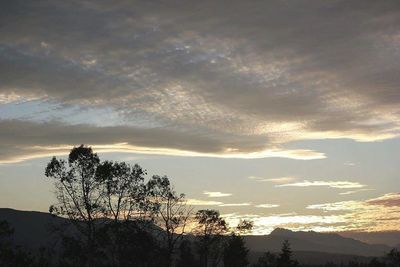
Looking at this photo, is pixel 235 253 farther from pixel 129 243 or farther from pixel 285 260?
pixel 129 243

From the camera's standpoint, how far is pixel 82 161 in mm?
58312

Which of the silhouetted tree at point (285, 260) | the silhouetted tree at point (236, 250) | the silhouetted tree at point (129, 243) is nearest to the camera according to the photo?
the silhouetted tree at point (129, 243)

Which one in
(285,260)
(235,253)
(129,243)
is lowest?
(285,260)

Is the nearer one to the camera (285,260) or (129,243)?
(129,243)

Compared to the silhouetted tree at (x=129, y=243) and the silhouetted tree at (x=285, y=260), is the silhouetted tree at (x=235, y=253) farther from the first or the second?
the silhouetted tree at (x=285, y=260)

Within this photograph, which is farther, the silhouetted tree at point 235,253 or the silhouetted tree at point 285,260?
the silhouetted tree at point 235,253

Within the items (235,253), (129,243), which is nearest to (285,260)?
(129,243)

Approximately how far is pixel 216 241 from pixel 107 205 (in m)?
40.6

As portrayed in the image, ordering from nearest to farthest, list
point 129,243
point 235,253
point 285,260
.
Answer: point 129,243 → point 285,260 → point 235,253

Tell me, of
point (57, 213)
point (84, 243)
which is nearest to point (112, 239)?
point (84, 243)

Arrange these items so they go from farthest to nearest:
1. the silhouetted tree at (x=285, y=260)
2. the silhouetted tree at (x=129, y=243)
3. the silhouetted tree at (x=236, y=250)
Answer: the silhouetted tree at (x=236, y=250) → the silhouetted tree at (x=285, y=260) → the silhouetted tree at (x=129, y=243)

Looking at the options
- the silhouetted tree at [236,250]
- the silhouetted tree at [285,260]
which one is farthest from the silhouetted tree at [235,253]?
the silhouetted tree at [285,260]

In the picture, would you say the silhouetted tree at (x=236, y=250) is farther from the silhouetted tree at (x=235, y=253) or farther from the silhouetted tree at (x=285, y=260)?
the silhouetted tree at (x=285, y=260)

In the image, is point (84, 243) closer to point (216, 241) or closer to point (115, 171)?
point (115, 171)
